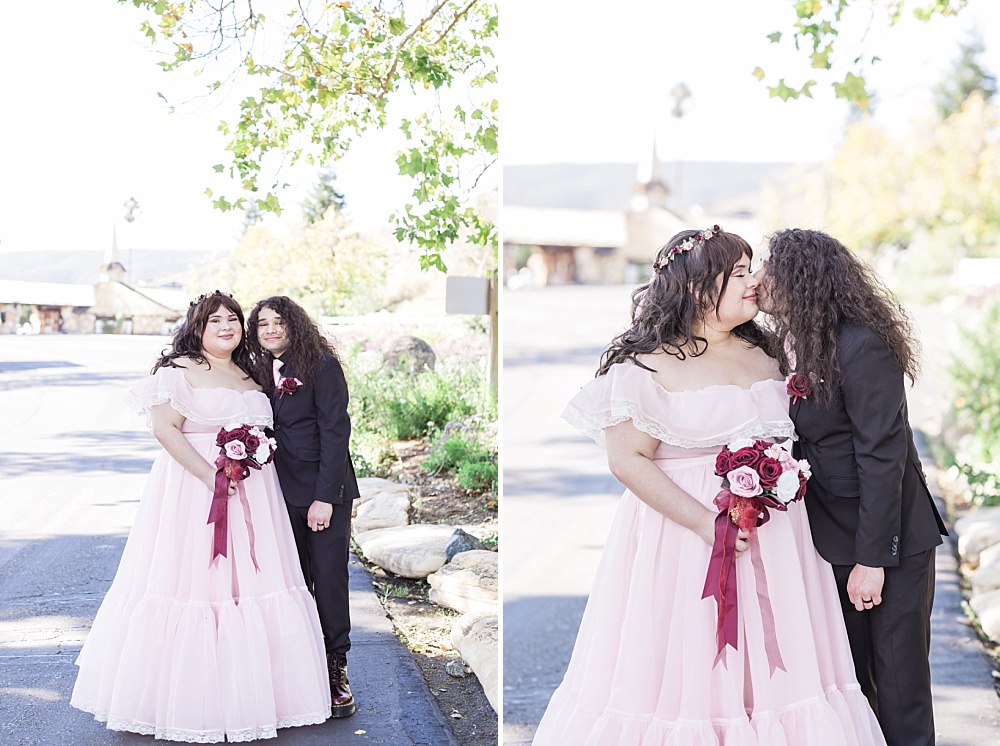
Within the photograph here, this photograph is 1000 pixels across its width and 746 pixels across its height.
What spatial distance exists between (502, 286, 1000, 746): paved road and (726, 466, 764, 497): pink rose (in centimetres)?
118

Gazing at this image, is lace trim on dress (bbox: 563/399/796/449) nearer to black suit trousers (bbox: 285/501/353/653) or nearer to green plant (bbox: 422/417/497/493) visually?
black suit trousers (bbox: 285/501/353/653)

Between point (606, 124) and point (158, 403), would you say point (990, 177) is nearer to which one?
point (606, 124)

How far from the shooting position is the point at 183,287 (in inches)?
183

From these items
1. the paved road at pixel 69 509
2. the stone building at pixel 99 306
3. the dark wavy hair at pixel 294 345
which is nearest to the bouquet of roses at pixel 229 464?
the dark wavy hair at pixel 294 345

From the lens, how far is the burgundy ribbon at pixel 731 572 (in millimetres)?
2455

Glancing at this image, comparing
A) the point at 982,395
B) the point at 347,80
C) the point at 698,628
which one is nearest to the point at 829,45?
the point at 347,80

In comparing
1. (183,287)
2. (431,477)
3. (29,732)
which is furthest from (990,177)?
(29,732)

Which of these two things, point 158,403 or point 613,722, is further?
point 158,403

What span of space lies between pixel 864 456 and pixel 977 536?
4.20m

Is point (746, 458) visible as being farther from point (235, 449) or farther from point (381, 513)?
point (381, 513)

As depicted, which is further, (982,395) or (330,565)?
(982,395)

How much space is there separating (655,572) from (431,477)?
179 inches

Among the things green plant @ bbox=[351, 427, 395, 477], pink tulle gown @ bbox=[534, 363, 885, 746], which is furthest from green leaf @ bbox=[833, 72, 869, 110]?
green plant @ bbox=[351, 427, 395, 477]

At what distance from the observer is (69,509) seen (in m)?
4.61
